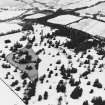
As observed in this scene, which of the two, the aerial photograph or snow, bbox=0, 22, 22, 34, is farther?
snow, bbox=0, 22, 22, 34

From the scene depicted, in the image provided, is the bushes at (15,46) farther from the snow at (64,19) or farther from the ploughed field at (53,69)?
the snow at (64,19)

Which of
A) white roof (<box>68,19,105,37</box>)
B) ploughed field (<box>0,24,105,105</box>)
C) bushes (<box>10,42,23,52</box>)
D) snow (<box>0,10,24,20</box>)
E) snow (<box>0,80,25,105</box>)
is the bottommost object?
snow (<box>0,80,25,105</box>)

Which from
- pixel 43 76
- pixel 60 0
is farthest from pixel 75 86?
pixel 60 0

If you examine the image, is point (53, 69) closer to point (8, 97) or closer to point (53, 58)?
point (53, 58)

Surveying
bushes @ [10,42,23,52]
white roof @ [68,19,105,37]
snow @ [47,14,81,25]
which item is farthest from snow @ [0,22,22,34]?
white roof @ [68,19,105,37]

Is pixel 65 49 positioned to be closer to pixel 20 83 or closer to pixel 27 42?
pixel 27 42

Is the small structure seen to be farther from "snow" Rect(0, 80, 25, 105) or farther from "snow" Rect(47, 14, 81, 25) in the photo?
"snow" Rect(47, 14, 81, 25)

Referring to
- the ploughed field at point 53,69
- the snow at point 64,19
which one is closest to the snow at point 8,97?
the ploughed field at point 53,69

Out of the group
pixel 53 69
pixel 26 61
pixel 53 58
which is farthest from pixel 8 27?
pixel 53 69
